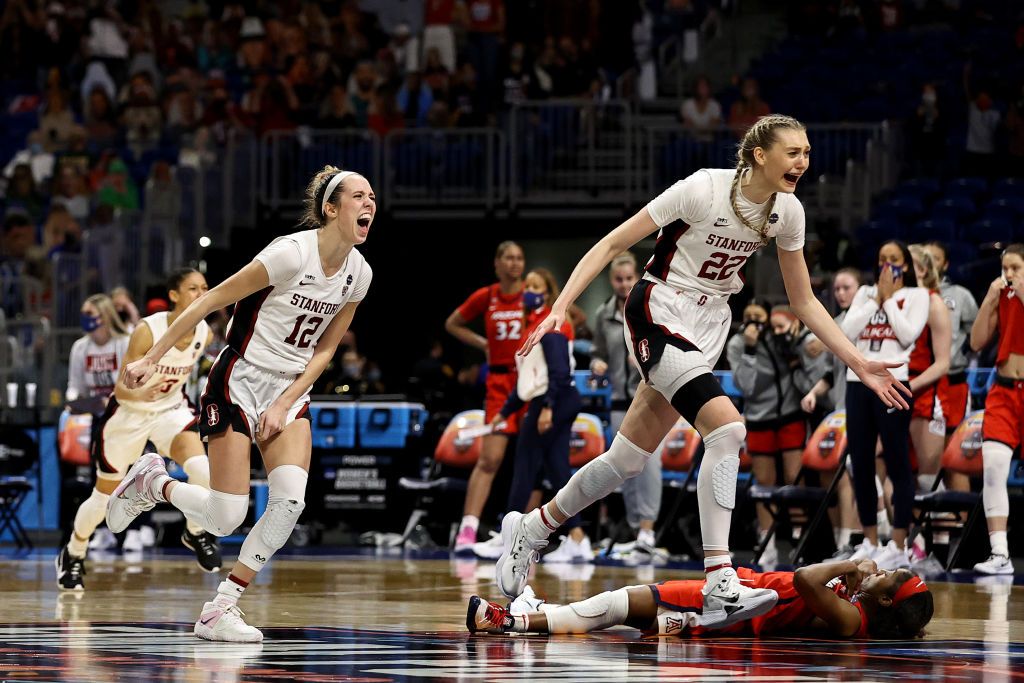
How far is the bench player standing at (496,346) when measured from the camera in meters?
11.9

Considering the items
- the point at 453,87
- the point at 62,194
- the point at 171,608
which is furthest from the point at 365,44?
the point at 171,608

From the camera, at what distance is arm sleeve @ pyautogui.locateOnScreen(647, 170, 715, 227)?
6480 millimetres

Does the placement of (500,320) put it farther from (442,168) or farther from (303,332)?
(442,168)

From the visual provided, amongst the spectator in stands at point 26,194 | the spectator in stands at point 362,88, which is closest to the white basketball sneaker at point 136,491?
the spectator in stands at point 362,88

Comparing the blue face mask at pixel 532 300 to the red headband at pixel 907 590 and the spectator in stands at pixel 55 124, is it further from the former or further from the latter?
the spectator in stands at pixel 55 124

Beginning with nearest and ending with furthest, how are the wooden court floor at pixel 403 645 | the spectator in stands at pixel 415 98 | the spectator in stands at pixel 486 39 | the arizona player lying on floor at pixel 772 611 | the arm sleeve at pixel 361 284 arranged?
→ the wooden court floor at pixel 403 645 → the arizona player lying on floor at pixel 772 611 → the arm sleeve at pixel 361 284 → the spectator in stands at pixel 415 98 → the spectator in stands at pixel 486 39

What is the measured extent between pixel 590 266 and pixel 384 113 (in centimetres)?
1300

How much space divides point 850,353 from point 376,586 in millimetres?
3598

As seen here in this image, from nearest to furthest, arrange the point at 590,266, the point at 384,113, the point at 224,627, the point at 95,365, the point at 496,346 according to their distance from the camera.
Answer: the point at 224,627, the point at 590,266, the point at 496,346, the point at 95,365, the point at 384,113

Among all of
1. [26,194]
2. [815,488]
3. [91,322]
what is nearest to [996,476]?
[815,488]

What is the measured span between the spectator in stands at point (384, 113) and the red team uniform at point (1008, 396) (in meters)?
9.82

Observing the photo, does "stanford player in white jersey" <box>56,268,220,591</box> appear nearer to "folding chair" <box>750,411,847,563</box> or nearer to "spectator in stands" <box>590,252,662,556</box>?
"spectator in stands" <box>590,252,662,556</box>

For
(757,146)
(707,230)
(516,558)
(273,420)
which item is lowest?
(516,558)

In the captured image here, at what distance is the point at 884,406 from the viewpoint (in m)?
10.1
